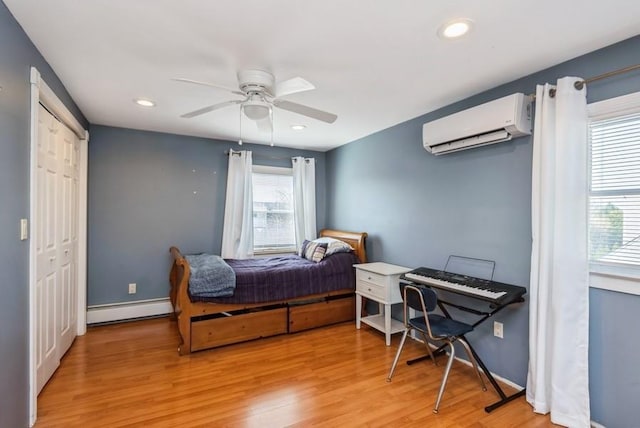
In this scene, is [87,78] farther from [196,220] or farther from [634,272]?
[634,272]

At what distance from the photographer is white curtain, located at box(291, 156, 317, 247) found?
15.7 ft

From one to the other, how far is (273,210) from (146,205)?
171 cm

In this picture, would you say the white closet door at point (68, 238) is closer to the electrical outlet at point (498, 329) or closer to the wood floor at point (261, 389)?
the wood floor at point (261, 389)

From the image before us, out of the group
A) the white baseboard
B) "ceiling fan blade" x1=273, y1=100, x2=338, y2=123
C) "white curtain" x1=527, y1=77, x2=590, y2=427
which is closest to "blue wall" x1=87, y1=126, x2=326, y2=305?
the white baseboard

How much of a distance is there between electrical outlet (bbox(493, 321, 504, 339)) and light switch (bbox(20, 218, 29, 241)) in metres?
3.37

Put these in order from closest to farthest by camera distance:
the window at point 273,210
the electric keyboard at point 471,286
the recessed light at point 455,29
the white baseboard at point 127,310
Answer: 1. the recessed light at point 455,29
2. the electric keyboard at point 471,286
3. the white baseboard at point 127,310
4. the window at point 273,210

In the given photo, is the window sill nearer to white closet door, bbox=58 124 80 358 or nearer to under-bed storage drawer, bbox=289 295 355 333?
under-bed storage drawer, bbox=289 295 355 333

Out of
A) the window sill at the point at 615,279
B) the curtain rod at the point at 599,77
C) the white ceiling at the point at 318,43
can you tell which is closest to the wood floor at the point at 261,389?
the window sill at the point at 615,279

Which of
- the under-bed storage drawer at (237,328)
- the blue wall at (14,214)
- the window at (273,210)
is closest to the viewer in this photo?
the blue wall at (14,214)

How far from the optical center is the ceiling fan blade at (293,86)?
1.91 meters

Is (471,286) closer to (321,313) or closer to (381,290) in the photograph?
(381,290)

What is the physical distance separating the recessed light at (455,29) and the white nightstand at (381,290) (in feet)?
7.07

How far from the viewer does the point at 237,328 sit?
3.20 metres

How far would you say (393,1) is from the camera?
153 cm
